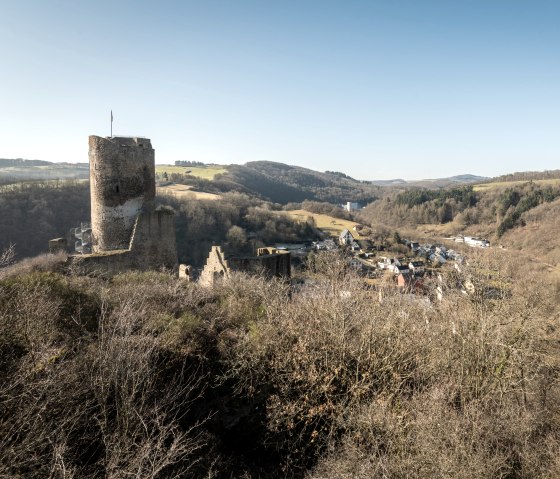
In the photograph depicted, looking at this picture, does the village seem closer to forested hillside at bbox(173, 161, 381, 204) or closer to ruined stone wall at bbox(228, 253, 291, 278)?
ruined stone wall at bbox(228, 253, 291, 278)

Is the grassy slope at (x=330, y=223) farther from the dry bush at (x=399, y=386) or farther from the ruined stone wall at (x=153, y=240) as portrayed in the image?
the dry bush at (x=399, y=386)

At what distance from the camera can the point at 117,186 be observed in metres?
13.7

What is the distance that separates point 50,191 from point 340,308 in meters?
57.1

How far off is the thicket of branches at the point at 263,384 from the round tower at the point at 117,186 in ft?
10.7

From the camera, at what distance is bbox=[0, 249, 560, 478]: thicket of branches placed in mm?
5082

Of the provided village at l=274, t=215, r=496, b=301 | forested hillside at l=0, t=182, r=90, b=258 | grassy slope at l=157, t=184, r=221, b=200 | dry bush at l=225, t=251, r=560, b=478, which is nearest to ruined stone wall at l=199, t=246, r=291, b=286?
village at l=274, t=215, r=496, b=301

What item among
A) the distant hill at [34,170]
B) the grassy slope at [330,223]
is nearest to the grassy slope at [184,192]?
the grassy slope at [330,223]

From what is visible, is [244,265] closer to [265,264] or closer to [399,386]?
[265,264]

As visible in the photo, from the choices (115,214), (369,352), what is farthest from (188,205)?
(369,352)

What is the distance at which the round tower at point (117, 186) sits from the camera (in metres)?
13.5

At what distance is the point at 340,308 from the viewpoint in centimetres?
919

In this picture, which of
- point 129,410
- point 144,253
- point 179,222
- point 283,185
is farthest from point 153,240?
point 283,185

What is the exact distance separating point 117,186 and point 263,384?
933 cm

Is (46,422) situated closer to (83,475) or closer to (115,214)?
(83,475)
